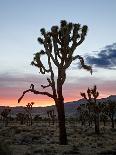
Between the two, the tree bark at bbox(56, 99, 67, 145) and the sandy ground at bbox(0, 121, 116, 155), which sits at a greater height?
the tree bark at bbox(56, 99, 67, 145)

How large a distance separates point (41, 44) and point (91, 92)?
17.0m

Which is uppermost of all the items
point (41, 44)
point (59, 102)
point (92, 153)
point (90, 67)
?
point (41, 44)

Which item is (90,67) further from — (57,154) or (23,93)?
(57,154)

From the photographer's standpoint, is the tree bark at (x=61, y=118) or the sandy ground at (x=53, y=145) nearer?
the sandy ground at (x=53, y=145)

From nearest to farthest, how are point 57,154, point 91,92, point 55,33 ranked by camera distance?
point 57,154
point 55,33
point 91,92

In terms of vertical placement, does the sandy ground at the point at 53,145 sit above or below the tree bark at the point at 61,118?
below

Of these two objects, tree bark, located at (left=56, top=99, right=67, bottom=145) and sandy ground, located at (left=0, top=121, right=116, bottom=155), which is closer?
sandy ground, located at (left=0, top=121, right=116, bottom=155)

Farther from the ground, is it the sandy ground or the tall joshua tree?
the tall joshua tree

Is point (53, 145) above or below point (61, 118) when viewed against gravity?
below

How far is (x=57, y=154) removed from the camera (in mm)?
16844

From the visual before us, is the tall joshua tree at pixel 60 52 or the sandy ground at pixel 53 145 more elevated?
the tall joshua tree at pixel 60 52

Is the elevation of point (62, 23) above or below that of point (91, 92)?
above

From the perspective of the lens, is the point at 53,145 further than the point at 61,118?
No

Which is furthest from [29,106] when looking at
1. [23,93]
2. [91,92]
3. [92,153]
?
[92,153]
